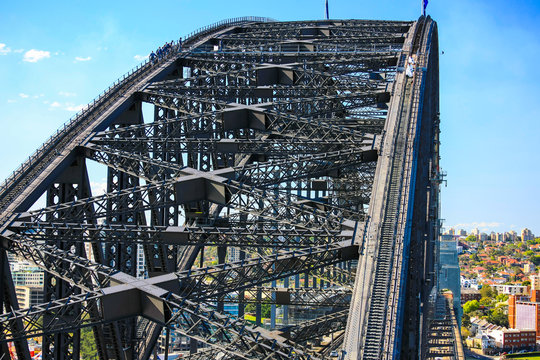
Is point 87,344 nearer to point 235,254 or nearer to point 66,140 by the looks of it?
point 235,254

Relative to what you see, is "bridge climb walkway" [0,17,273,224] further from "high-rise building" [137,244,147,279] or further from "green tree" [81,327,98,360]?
"green tree" [81,327,98,360]

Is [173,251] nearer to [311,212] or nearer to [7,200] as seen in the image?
[7,200]

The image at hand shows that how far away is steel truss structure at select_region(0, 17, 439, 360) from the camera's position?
643 inches

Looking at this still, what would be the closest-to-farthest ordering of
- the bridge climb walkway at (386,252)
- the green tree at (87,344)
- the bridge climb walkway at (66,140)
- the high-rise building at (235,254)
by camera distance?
the bridge climb walkway at (386,252)
the bridge climb walkway at (66,140)
the high-rise building at (235,254)
the green tree at (87,344)

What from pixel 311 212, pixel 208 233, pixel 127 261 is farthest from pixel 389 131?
pixel 127 261

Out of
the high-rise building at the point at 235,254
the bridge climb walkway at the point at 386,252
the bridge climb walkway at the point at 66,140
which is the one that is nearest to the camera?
the bridge climb walkway at the point at 386,252

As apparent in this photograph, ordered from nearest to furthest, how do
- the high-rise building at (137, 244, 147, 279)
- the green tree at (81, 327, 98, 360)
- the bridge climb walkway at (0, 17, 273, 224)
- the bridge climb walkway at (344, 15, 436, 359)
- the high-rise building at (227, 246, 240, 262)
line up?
the bridge climb walkway at (344, 15, 436, 359) < the bridge climb walkway at (0, 17, 273, 224) < the high-rise building at (137, 244, 147, 279) < the high-rise building at (227, 246, 240, 262) < the green tree at (81, 327, 98, 360)

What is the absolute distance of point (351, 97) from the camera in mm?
28234

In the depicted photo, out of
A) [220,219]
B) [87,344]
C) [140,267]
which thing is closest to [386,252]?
[220,219]

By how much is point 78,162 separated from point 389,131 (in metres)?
9.86

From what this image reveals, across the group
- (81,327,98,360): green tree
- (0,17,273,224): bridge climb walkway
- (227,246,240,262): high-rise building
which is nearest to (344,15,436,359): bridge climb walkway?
(0,17,273,224): bridge climb walkway

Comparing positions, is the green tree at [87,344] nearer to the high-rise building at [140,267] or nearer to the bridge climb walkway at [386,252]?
the high-rise building at [140,267]

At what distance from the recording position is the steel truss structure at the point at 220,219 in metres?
16.3

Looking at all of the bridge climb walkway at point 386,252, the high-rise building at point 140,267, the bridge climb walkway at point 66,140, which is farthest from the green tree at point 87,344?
the bridge climb walkway at point 386,252
